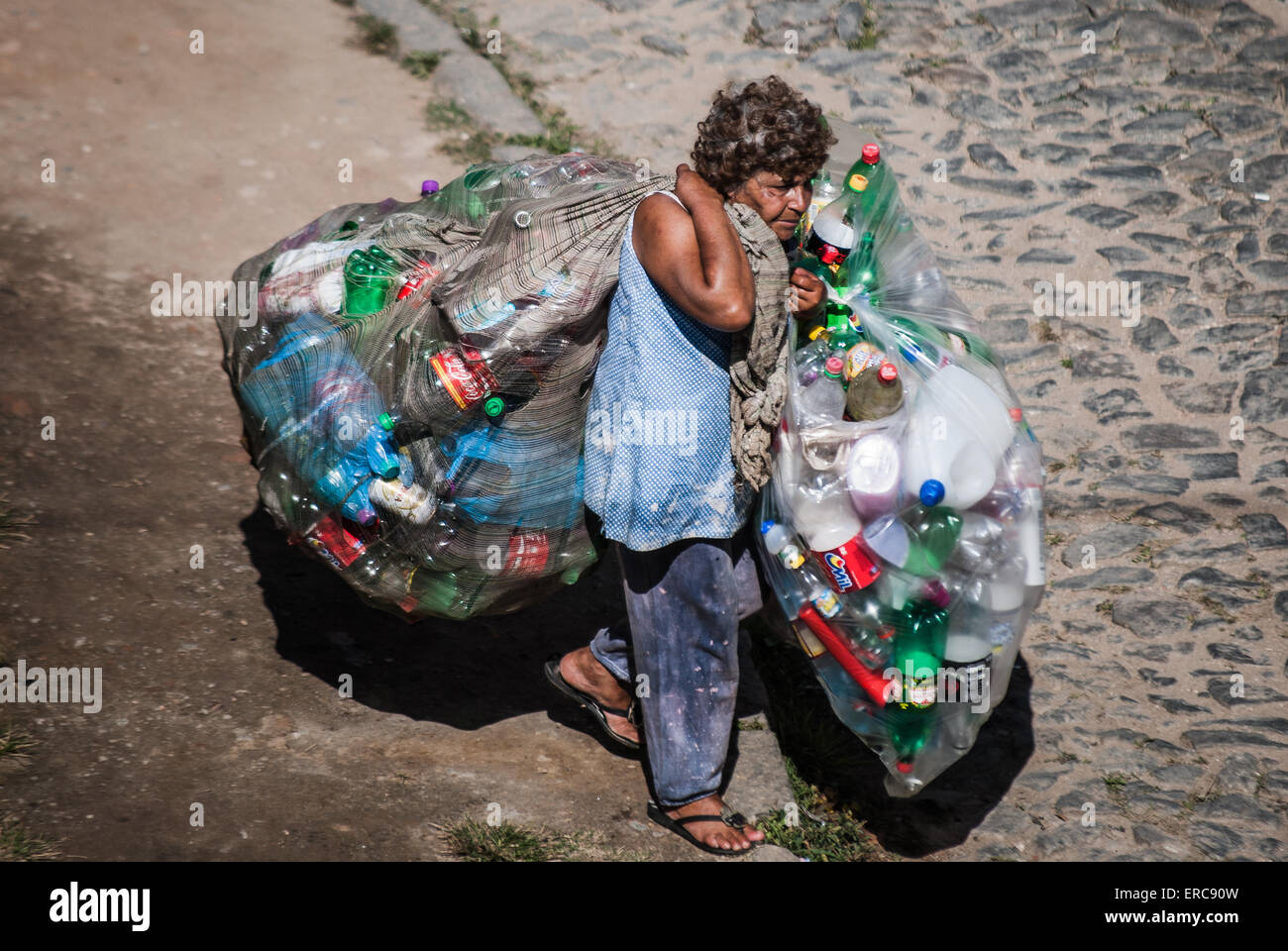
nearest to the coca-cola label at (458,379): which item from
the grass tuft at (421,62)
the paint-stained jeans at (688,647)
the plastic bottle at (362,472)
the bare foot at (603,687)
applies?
the plastic bottle at (362,472)

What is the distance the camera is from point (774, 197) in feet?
9.21

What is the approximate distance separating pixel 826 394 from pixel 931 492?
36 cm

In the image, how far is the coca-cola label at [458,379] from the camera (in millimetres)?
2867

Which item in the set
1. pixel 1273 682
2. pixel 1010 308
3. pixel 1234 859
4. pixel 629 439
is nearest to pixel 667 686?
pixel 629 439

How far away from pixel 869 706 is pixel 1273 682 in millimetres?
1743

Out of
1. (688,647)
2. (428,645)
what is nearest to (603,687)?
(688,647)

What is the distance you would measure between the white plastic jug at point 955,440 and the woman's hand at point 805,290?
13.0 inches

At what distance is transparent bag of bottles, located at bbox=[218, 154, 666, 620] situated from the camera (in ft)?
9.41

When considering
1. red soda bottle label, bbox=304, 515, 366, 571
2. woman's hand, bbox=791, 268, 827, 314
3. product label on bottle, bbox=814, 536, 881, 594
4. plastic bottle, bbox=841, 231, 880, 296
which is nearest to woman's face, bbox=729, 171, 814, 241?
woman's hand, bbox=791, 268, 827, 314

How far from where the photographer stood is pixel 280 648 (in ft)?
12.1

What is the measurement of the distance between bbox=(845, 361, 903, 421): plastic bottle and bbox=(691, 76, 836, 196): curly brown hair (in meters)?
0.49

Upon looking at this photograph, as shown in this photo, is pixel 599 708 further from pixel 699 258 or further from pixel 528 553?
pixel 699 258

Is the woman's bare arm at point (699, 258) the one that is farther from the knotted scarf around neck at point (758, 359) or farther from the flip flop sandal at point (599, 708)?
the flip flop sandal at point (599, 708)
